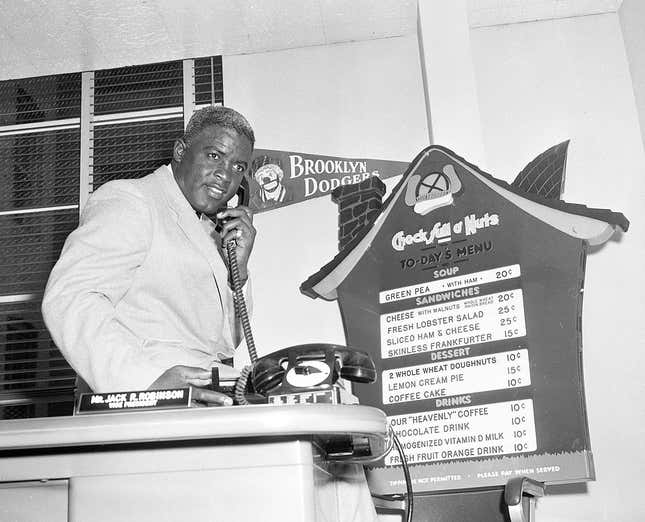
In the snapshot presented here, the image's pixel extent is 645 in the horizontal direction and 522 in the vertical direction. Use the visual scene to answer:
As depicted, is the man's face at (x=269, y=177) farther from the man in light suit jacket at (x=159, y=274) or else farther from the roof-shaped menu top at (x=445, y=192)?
the man in light suit jacket at (x=159, y=274)

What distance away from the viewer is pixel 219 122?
237 cm

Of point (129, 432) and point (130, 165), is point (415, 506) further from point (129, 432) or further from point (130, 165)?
point (130, 165)

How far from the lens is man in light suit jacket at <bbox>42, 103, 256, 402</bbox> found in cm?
149

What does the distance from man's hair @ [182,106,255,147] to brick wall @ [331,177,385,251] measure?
3.27 ft

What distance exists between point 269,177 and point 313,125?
332 millimetres

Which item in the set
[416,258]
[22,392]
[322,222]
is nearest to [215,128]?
[416,258]

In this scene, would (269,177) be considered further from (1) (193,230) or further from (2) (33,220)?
(1) (193,230)

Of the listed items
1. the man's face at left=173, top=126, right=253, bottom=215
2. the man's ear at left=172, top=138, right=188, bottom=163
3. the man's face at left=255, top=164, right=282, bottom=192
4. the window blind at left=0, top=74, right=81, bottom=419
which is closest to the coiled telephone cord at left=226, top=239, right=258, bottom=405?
the man's face at left=173, top=126, right=253, bottom=215

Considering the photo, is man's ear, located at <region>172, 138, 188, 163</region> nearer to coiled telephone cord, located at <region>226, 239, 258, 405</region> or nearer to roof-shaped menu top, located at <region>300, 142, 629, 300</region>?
coiled telephone cord, located at <region>226, 239, 258, 405</region>

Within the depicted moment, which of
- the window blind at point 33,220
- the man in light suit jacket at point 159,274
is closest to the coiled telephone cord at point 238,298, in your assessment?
the man in light suit jacket at point 159,274

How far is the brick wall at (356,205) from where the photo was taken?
330 centimetres

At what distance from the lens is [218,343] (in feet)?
6.87

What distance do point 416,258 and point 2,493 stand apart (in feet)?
6.90

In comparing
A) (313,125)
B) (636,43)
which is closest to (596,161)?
(636,43)
